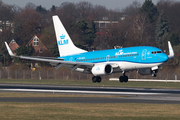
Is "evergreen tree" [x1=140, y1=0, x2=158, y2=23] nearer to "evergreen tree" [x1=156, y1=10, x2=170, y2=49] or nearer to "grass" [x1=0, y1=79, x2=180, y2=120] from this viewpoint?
"evergreen tree" [x1=156, y1=10, x2=170, y2=49]

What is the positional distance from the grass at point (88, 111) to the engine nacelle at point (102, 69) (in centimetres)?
2210

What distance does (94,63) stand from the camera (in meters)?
51.0

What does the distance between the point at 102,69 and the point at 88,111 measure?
84.1ft

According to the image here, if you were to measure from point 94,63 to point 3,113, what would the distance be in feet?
98.4

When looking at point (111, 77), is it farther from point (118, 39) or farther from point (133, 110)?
point (133, 110)

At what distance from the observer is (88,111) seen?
22797 millimetres

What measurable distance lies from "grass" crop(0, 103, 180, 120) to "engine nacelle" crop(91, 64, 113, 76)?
22.1 metres

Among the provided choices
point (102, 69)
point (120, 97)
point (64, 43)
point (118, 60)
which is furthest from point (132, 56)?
point (120, 97)

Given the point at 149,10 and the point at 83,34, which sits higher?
the point at 149,10

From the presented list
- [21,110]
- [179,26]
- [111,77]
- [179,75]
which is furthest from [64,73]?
[179,26]

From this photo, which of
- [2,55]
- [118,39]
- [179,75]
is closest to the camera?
[179,75]

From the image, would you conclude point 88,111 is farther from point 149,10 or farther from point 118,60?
point 149,10

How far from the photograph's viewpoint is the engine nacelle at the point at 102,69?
4831cm

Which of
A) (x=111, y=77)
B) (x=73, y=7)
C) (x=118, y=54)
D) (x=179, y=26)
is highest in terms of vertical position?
(x=73, y=7)
